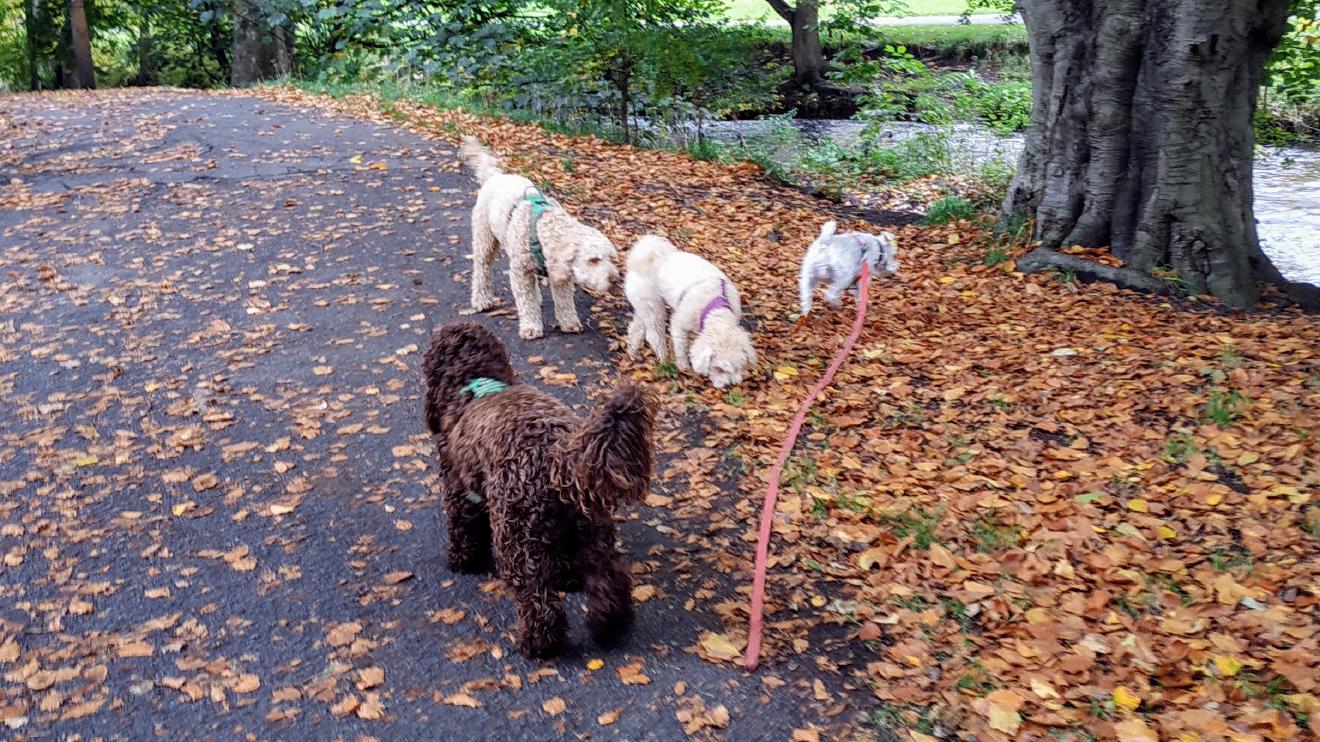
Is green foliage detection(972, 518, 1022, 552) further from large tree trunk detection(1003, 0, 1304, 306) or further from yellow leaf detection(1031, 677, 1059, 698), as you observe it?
large tree trunk detection(1003, 0, 1304, 306)

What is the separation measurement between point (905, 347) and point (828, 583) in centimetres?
314

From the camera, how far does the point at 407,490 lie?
5320 mm

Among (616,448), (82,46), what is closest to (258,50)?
(82,46)

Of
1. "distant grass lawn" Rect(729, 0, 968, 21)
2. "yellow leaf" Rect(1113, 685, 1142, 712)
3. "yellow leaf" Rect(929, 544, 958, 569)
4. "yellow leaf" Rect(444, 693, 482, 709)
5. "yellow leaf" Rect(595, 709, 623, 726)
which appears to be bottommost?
"yellow leaf" Rect(444, 693, 482, 709)

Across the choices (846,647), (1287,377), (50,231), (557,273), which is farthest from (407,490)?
(50,231)

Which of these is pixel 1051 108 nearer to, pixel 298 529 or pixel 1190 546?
pixel 1190 546

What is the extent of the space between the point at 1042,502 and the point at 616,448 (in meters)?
2.79

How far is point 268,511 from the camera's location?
5102mm

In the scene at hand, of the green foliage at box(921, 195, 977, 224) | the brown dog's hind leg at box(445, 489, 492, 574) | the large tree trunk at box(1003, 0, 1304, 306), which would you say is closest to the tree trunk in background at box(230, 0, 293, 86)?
the green foliage at box(921, 195, 977, 224)

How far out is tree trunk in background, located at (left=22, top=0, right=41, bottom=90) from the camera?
2217 cm

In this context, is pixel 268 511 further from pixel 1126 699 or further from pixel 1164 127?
pixel 1164 127

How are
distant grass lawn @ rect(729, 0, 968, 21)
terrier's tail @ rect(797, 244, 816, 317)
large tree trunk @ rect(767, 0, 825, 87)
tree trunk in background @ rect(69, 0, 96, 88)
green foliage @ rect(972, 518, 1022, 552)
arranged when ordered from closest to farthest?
green foliage @ rect(972, 518, 1022, 552), terrier's tail @ rect(797, 244, 816, 317), tree trunk in background @ rect(69, 0, 96, 88), large tree trunk @ rect(767, 0, 825, 87), distant grass lawn @ rect(729, 0, 968, 21)

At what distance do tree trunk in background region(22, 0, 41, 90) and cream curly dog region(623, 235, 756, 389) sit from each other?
2182 centimetres

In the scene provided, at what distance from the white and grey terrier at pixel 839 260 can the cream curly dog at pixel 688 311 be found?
1.31m
